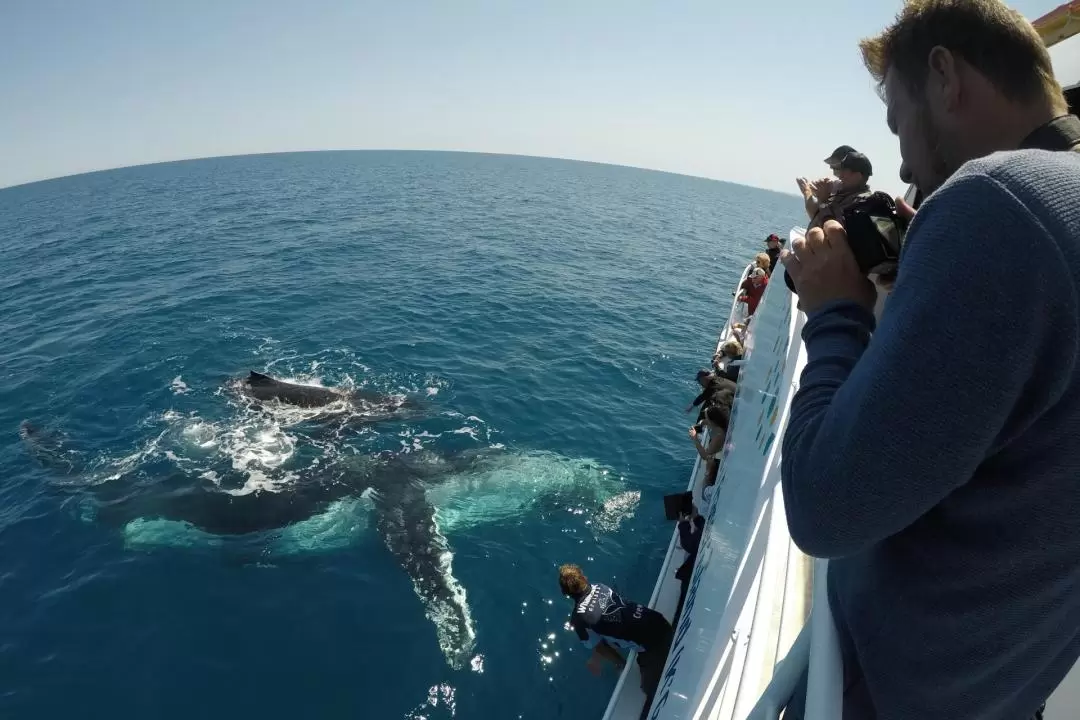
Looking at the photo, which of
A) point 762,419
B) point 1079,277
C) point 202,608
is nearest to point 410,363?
point 202,608

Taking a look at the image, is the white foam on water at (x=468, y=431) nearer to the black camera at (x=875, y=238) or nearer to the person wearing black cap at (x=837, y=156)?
the person wearing black cap at (x=837, y=156)

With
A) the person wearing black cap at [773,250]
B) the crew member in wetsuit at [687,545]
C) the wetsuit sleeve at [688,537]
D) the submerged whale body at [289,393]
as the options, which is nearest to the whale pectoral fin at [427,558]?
the crew member in wetsuit at [687,545]

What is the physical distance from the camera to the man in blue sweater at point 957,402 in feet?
3.51

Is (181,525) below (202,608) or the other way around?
the other way around

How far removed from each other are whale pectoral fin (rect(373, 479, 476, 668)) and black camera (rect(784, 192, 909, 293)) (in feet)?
27.1

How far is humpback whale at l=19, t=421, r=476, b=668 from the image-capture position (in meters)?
9.92

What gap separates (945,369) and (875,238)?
2.33ft

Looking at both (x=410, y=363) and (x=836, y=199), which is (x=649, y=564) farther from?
(x=410, y=363)

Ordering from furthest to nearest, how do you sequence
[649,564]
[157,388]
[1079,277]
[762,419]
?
[157,388]
[649,564]
[762,419]
[1079,277]

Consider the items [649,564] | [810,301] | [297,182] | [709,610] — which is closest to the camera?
[810,301]

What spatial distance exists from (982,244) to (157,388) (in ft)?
63.0

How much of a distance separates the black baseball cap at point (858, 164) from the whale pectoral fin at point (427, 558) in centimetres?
791

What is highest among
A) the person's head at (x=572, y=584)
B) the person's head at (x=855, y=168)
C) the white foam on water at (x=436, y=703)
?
the person's head at (x=855, y=168)

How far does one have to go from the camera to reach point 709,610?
15.0 feet
